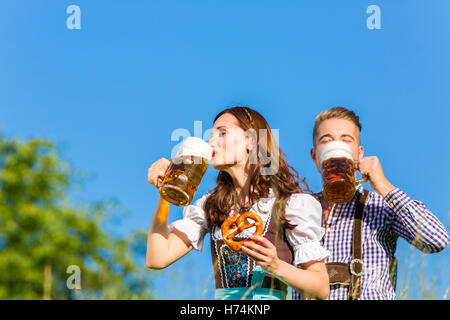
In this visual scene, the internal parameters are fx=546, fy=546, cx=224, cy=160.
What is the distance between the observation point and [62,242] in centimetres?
1409

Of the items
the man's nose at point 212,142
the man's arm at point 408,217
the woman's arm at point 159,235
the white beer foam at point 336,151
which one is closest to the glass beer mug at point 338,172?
the white beer foam at point 336,151

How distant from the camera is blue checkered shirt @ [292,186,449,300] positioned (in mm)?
2590

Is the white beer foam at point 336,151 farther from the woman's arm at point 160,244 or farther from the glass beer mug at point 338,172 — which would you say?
the woman's arm at point 160,244

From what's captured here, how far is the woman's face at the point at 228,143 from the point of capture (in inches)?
103

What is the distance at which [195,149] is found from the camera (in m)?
2.54

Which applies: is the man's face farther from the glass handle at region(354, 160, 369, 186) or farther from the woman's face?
the woman's face

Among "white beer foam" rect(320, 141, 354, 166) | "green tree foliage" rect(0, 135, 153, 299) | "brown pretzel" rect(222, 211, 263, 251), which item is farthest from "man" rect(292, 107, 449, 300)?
"green tree foliage" rect(0, 135, 153, 299)

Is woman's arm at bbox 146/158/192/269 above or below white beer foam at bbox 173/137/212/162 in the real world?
below

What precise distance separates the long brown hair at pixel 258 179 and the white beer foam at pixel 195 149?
225mm

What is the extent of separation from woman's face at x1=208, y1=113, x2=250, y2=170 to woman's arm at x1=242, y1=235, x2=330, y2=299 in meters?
0.63

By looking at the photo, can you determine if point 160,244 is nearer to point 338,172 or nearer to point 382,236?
point 338,172

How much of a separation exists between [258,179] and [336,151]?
0.40m

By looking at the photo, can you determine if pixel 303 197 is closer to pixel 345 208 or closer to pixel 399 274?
pixel 345 208
